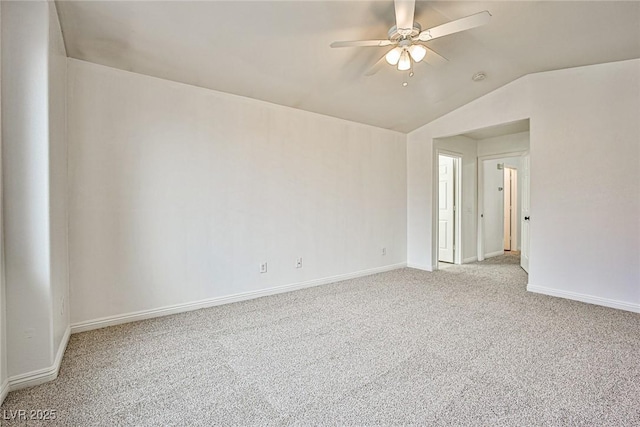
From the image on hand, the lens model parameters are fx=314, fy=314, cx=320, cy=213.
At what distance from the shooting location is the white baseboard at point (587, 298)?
3233 millimetres

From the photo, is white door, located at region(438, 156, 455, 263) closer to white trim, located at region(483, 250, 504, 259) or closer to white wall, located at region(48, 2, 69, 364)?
white trim, located at region(483, 250, 504, 259)

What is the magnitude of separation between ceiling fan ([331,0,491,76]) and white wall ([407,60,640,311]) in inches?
83.1

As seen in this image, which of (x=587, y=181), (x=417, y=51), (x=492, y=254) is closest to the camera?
(x=417, y=51)

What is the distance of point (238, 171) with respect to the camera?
136 inches

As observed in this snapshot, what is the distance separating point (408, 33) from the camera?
2.36 metres

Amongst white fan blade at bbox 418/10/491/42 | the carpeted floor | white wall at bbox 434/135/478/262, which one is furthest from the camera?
white wall at bbox 434/135/478/262

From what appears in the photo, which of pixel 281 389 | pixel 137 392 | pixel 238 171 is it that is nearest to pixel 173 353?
pixel 137 392

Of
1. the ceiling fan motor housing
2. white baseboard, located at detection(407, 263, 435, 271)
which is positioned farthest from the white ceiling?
white baseboard, located at detection(407, 263, 435, 271)

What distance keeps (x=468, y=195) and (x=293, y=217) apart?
364 cm

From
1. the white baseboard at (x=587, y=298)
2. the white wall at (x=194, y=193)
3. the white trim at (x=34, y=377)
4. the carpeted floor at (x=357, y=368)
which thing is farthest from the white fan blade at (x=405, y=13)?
the white baseboard at (x=587, y=298)

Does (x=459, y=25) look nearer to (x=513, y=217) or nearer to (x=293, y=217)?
(x=293, y=217)

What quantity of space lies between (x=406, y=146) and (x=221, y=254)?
356 cm

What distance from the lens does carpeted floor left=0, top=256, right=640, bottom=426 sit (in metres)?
1.63

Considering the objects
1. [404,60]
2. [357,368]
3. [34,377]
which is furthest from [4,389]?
[404,60]
